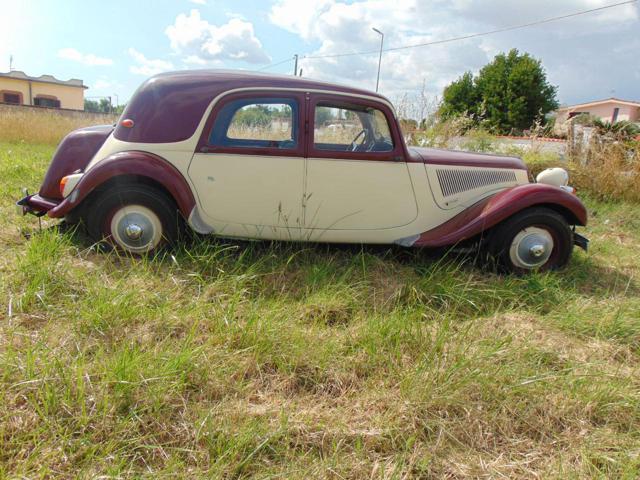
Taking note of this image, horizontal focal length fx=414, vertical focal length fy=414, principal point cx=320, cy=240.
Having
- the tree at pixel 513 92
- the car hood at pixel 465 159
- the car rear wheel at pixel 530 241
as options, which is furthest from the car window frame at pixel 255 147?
the tree at pixel 513 92

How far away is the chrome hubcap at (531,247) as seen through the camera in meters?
3.53

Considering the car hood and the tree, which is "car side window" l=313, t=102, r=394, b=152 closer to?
the car hood

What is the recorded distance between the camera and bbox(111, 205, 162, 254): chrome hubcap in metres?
3.29

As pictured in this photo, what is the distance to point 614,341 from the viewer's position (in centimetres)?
267

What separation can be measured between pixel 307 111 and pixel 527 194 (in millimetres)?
1939

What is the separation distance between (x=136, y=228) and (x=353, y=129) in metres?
1.96

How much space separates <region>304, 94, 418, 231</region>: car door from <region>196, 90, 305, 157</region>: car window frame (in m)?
0.08

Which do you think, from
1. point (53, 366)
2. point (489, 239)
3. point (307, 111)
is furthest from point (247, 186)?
point (489, 239)

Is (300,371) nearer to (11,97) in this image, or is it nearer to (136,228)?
(136,228)

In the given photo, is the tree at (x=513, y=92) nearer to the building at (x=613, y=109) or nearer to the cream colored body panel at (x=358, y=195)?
the building at (x=613, y=109)

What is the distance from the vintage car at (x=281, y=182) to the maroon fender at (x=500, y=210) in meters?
0.01

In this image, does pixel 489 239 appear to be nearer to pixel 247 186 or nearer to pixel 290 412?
pixel 247 186

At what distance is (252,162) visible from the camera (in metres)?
3.30

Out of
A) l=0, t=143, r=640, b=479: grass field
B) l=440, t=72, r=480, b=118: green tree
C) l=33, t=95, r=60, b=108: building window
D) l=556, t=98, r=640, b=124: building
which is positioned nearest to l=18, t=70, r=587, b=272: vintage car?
l=0, t=143, r=640, b=479: grass field
